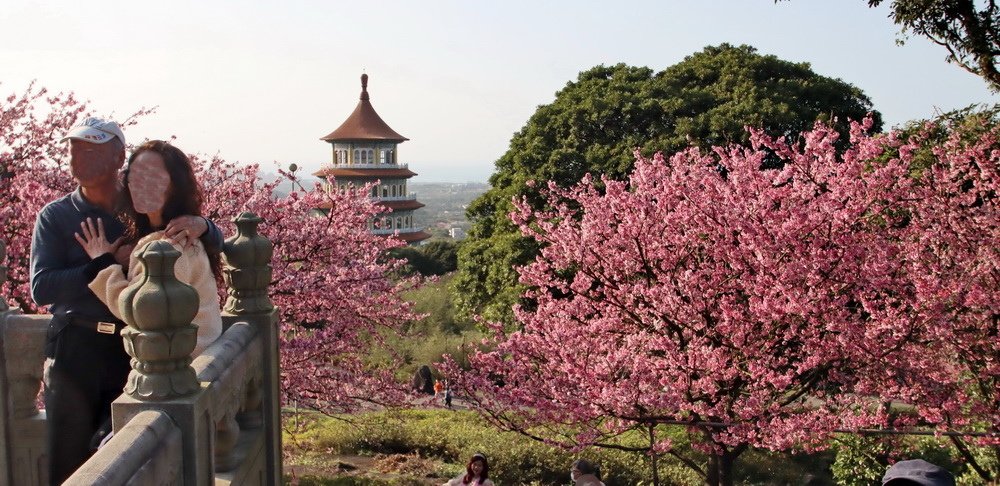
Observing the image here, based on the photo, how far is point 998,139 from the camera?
411 inches

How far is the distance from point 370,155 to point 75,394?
2159 inches

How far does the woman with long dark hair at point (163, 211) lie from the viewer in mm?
3904

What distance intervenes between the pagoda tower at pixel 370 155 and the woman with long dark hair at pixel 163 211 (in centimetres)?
5228

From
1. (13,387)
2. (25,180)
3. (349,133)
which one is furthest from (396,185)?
(13,387)

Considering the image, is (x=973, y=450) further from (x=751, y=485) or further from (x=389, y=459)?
(x=389, y=459)

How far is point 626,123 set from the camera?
24.0m

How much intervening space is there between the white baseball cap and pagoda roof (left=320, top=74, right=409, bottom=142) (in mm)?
53436

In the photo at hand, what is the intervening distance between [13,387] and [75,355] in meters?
0.49

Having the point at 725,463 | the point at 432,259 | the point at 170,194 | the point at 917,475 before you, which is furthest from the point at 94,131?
the point at 432,259

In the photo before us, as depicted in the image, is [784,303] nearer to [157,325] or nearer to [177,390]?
[177,390]

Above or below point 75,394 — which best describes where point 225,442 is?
below

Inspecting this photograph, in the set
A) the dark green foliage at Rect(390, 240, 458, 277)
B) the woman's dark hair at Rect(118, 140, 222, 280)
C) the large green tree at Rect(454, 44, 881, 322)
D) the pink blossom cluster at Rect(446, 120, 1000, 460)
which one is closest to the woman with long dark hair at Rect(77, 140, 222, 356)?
the woman's dark hair at Rect(118, 140, 222, 280)

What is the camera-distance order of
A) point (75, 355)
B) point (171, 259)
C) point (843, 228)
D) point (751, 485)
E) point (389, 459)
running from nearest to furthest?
1. point (171, 259)
2. point (75, 355)
3. point (843, 228)
4. point (751, 485)
5. point (389, 459)

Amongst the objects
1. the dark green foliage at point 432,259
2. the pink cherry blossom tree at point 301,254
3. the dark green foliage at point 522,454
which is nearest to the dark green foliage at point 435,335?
the dark green foliage at point 522,454
